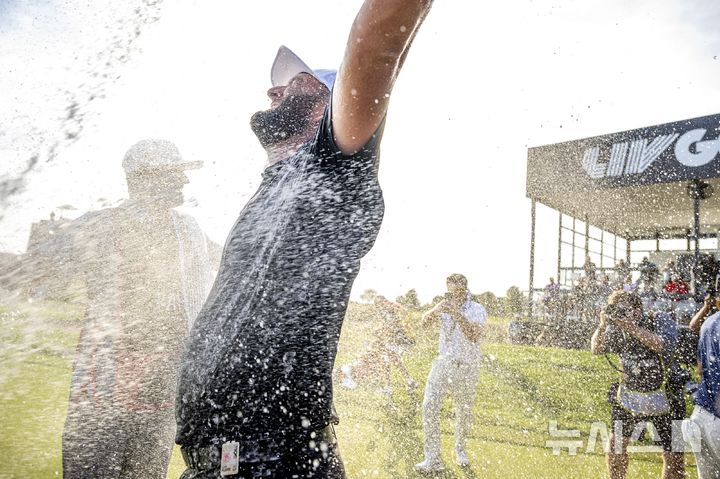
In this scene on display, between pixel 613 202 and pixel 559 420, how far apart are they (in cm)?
1243

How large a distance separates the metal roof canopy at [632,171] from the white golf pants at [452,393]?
11.4 m

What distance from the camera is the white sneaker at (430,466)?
5.58 m

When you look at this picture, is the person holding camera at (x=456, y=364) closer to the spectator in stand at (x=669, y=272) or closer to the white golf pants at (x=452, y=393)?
the white golf pants at (x=452, y=393)

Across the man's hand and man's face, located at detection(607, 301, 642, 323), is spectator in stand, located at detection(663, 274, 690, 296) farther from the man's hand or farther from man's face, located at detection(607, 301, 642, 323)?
man's face, located at detection(607, 301, 642, 323)

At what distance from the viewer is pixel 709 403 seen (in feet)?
13.4

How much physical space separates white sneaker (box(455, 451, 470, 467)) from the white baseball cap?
503 centimetres

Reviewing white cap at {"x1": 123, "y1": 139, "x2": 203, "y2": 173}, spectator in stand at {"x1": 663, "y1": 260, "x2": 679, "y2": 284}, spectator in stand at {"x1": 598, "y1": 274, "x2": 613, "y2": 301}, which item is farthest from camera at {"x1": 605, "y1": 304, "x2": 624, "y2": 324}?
spectator in stand at {"x1": 598, "y1": 274, "x2": 613, "y2": 301}

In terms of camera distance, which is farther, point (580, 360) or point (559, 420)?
point (580, 360)

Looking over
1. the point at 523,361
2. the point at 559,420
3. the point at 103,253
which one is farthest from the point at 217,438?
the point at 523,361

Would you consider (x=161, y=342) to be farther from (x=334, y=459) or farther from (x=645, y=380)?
(x=645, y=380)

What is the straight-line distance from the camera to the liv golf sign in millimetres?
13867

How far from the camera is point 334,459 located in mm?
1438

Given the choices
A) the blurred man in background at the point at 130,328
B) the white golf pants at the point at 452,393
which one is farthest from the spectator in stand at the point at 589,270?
the blurred man in background at the point at 130,328

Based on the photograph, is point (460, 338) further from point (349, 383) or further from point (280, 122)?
point (280, 122)
